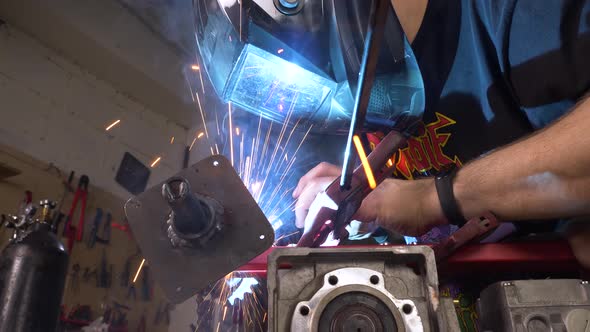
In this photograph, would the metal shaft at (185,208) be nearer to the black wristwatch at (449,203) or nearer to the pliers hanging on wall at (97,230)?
the black wristwatch at (449,203)

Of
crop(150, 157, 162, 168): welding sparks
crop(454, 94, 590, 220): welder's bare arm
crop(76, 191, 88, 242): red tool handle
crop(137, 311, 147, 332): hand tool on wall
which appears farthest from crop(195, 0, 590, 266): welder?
crop(150, 157, 162, 168): welding sparks

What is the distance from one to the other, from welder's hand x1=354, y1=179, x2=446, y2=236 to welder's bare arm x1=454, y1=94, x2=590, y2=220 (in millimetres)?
95

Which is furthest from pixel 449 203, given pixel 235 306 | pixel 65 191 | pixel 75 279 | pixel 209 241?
pixel 65 191

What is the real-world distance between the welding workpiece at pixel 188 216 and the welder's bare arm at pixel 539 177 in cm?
75

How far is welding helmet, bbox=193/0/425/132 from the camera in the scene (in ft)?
5.62

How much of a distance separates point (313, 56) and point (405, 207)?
71cm

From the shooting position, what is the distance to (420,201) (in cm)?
142

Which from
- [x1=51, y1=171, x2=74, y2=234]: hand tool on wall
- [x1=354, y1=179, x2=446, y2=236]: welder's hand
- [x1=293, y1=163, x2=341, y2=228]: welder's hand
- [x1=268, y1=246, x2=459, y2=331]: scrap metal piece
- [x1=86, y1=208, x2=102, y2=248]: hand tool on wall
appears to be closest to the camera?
[x1=268, y1=246, x2=459, y2=331]: scrap metal piece

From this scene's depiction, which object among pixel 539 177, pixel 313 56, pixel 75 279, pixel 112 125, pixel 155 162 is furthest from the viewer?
pixel 155 162

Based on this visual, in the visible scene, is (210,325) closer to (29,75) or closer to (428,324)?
(428,324)

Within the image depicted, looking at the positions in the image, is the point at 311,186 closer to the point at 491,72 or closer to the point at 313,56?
the point at 313,56

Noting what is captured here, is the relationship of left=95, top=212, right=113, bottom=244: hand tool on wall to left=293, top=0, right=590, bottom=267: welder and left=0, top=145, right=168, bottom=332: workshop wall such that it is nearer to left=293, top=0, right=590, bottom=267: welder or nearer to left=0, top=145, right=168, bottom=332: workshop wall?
left=0, top=145, right=168, bottom=332: workshop wall

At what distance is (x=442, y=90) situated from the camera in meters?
1.88

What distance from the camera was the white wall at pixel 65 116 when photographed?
10.8 feet
